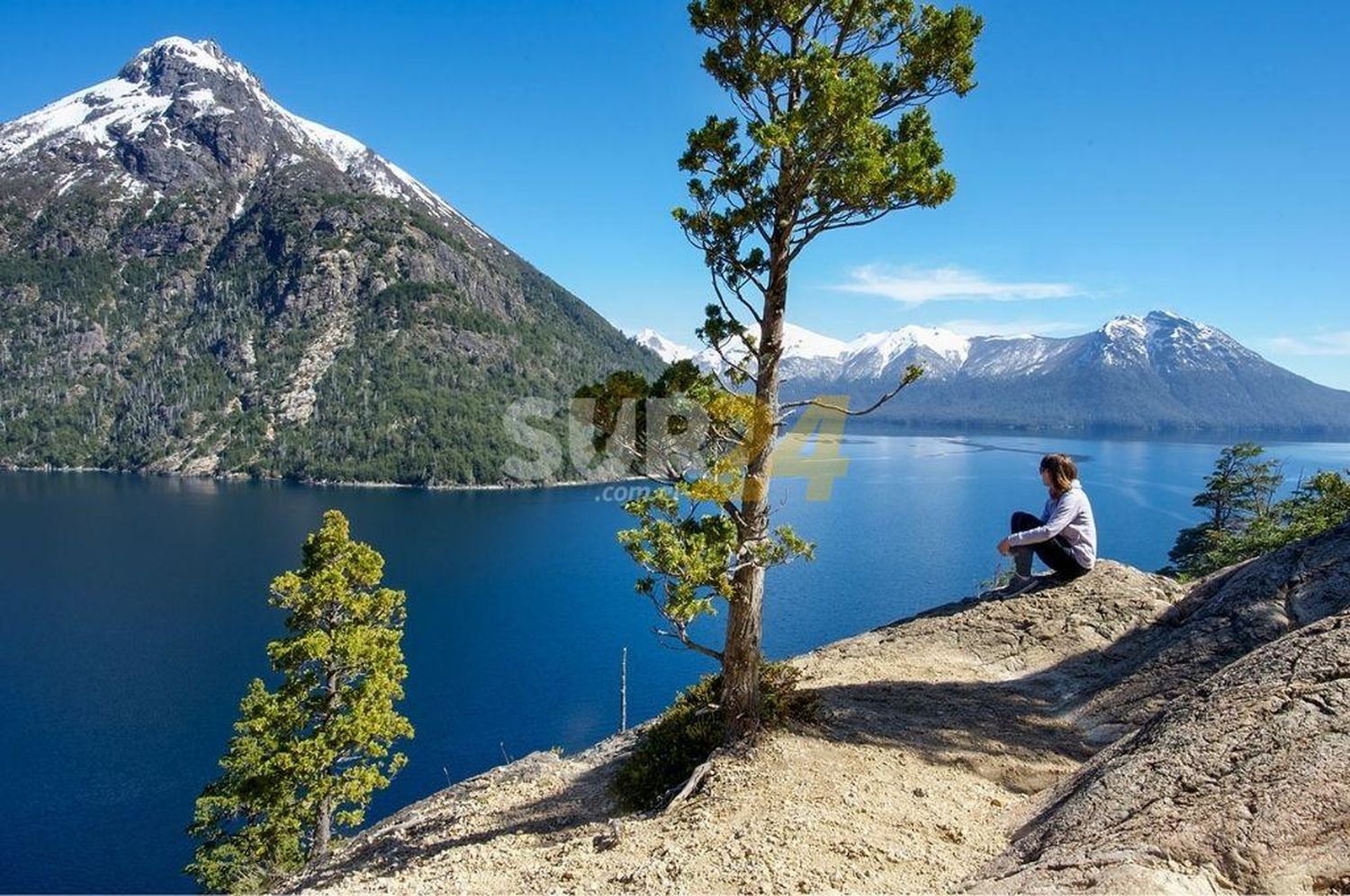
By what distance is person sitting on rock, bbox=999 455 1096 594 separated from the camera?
465 inches

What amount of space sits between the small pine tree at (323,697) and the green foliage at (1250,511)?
29.0 meters

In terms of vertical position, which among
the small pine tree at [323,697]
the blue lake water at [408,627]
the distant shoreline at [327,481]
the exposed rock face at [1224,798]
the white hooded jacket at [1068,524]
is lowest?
the blue lake water at [408,627]

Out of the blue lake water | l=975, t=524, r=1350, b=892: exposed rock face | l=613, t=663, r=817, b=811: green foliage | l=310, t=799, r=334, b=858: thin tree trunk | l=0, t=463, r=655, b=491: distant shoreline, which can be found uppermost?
l=975, t=524, r=1350, b=892: exposed rock face

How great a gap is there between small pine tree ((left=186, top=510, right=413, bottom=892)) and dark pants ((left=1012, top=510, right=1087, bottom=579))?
46.6ft

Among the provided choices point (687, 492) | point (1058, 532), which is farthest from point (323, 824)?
point (1058, 532)

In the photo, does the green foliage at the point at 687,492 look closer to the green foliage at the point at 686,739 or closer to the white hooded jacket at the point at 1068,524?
the green foliage at the point at 686,739

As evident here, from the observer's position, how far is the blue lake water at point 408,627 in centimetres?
4031

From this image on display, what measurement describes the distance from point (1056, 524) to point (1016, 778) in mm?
4805

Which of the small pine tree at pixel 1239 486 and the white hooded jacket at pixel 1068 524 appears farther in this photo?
the small pine tree at pixel 1239 486

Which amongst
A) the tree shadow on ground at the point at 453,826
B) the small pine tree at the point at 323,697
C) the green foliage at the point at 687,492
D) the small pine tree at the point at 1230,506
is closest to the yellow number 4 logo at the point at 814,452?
the green foliage at the point at 687,492

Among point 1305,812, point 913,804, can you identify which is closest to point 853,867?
point 913,804

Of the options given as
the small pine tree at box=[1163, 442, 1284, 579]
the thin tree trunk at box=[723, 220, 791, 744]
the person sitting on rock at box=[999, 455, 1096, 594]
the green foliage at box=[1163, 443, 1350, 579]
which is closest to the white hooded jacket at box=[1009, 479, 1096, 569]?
the person sitting on rock at box=[999, 455, 1096, 594]

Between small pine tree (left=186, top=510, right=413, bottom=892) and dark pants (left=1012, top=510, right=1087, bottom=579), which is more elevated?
dark pants (left=1012, top=510, right=1087, bottom=579)

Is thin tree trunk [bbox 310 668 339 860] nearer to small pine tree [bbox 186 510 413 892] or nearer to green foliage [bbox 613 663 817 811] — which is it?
small pine tree [bbox 186 510 413 892]
